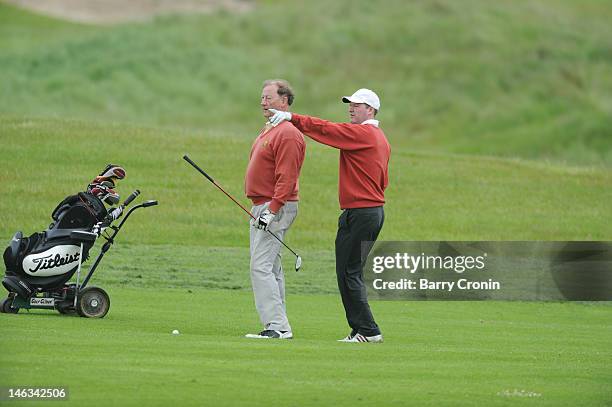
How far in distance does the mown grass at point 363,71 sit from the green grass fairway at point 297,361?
1460 inches

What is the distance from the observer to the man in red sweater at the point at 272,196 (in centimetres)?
1148

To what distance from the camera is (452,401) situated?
336 inches

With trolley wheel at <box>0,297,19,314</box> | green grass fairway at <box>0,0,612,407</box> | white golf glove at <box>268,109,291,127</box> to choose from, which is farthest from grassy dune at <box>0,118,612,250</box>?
white golf glove at <box>268,109,291,127</box>

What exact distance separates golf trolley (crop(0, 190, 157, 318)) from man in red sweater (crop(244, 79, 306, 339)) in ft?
4.18

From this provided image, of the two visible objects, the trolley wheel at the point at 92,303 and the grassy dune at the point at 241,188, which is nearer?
the trolley wheel at the point at 92,303

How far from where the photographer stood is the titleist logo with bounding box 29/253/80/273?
40.6 feet

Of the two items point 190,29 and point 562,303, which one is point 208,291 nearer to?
point 562,303

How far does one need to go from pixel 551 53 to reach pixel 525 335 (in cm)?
4957

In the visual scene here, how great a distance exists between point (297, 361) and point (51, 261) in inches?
136

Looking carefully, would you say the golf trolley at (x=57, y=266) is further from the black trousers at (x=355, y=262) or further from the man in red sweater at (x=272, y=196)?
the black trousers at (x=355, y=262)

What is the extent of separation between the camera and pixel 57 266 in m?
12.5

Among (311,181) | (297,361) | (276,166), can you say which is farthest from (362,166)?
(311,181)

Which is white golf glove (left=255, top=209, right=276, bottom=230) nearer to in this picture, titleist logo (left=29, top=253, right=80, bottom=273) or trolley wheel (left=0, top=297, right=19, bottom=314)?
titleist logo (left=29, top=253, right=80, bottom=273)

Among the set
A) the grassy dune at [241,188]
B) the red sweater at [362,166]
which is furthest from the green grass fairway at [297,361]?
the grassy dune at [241,188]
